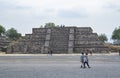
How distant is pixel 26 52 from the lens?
9238 centimetres

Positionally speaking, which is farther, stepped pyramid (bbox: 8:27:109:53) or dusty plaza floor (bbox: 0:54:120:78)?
stepped pyramid (bbox: 8:27:109:53)

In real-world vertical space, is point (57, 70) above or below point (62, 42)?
below

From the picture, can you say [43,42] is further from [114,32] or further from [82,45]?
[114,32]

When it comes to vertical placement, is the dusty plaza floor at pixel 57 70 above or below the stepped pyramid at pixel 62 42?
below

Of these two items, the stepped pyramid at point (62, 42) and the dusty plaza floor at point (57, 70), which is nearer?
the dusty plaza floor at point (57, 70)

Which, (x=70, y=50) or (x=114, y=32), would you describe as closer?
(x=70, y=50)

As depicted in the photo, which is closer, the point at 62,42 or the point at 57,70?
the point at 57,70

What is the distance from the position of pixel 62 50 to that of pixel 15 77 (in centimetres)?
6929

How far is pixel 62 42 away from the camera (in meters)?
95.8

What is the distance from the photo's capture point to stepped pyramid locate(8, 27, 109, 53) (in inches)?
3632

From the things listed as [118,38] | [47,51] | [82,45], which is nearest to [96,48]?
[82,45]

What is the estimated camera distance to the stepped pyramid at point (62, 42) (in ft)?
303

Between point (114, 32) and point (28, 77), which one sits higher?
point (114, 32)

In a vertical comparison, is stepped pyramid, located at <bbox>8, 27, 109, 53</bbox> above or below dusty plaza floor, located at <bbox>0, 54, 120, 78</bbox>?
above
